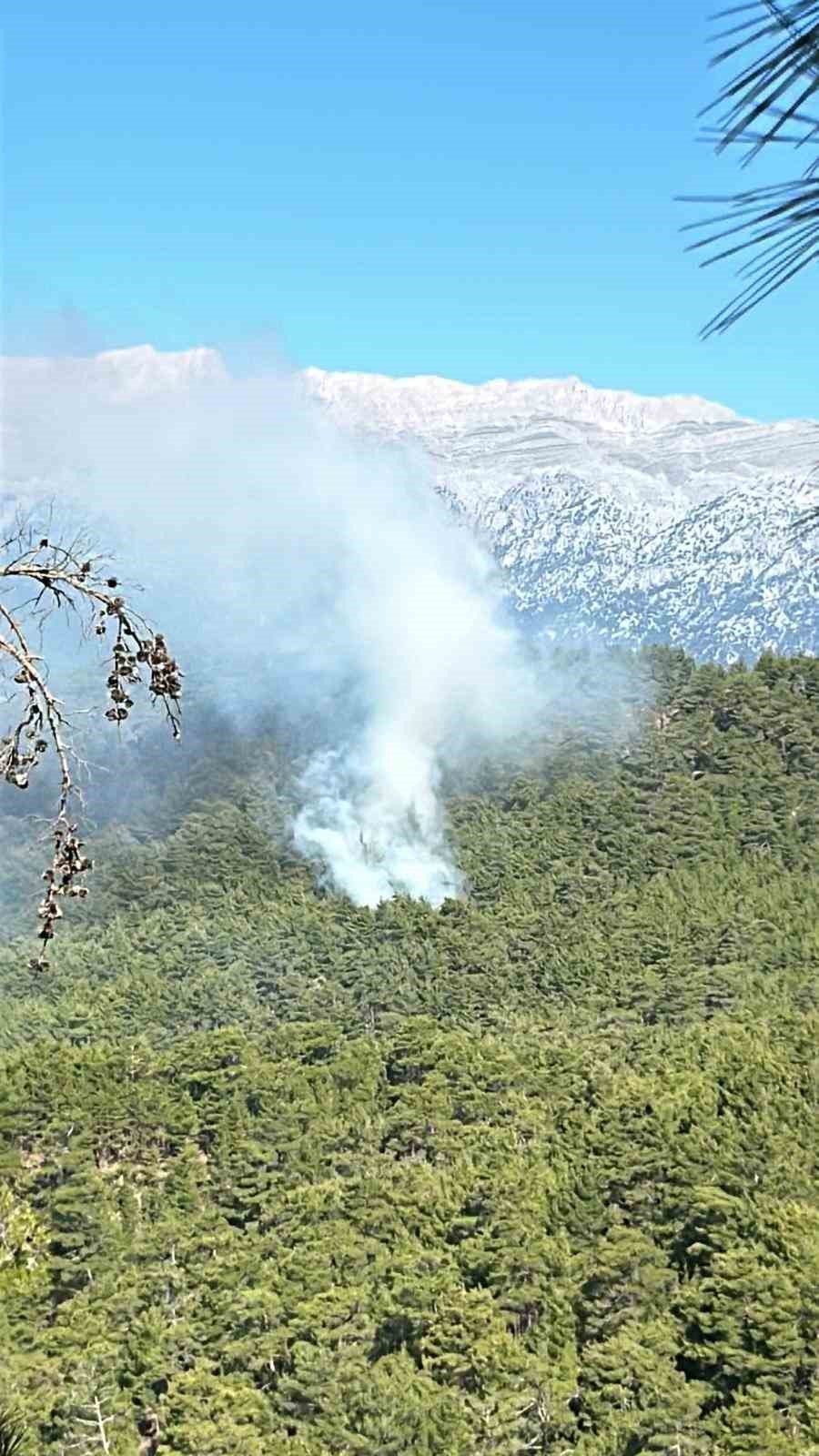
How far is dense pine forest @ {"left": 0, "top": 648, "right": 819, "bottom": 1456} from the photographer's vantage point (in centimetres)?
1225

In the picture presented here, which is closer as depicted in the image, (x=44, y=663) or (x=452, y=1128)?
(x=44, y=663)

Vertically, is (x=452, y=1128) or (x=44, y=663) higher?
(x=452, y=1128)

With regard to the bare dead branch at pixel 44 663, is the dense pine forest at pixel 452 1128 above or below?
above

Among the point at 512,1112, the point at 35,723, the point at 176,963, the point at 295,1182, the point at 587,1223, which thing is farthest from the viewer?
the point at 176,963

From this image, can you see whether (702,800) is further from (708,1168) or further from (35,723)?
(35,723)

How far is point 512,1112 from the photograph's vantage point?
21.0 m

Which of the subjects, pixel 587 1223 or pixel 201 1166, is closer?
pixel 587 1223

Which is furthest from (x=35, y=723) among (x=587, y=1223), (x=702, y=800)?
(x=702, y=800)

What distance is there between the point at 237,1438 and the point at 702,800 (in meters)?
29.4

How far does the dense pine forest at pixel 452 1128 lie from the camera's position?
40.2 ft

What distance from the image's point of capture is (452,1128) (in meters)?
20.5

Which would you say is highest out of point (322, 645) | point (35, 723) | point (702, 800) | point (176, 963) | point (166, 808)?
point (322, 645)

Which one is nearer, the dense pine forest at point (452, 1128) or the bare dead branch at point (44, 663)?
the bare dead branch at point (44, 663)

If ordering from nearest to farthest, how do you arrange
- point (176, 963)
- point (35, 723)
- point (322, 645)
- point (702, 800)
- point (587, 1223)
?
point (35, 723)
point (587, 1223)
point (176, 963)
point (702, 800)
point (322, 645)
